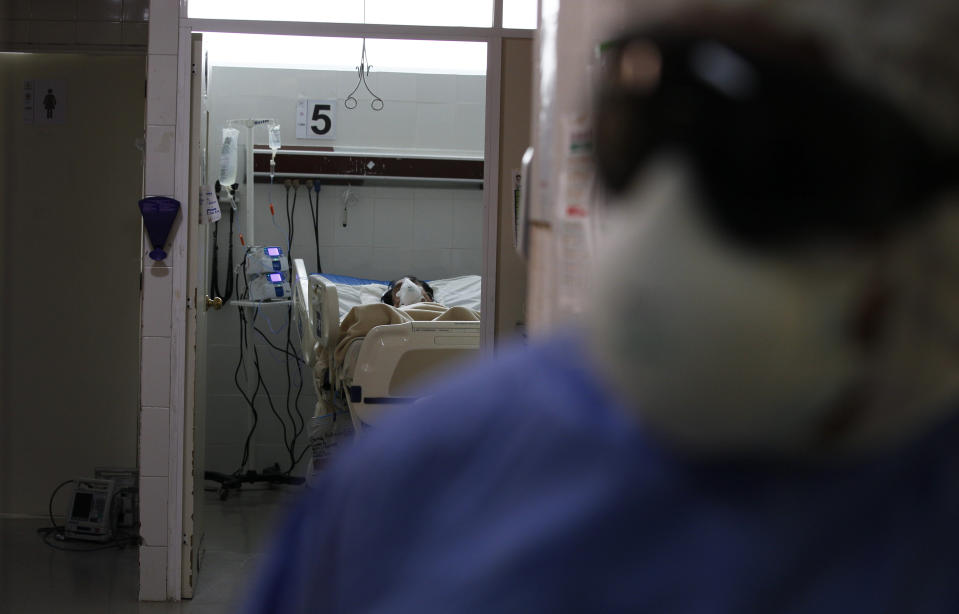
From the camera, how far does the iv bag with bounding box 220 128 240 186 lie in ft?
15.2

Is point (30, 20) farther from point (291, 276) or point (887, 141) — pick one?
point (887, 141)

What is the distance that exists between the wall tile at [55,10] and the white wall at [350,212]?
1.08 metres

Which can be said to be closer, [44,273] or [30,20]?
[30,20]

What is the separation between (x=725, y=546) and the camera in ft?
1.06

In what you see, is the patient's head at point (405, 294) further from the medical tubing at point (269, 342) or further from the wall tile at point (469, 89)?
the wall tile at point (469, 89)

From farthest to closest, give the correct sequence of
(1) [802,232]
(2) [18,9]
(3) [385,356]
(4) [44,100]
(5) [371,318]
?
(4) [44,100] < (2) [18,9] < (5) [371,318] < (3) [385,356] < (1) [802,232]

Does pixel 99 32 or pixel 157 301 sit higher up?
pixel 99 32

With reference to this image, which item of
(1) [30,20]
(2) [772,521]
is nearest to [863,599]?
(2) [772,521]

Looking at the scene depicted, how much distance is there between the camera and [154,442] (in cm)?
305

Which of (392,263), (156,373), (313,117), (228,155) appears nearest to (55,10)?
(228,155)

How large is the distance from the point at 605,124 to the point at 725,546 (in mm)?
145

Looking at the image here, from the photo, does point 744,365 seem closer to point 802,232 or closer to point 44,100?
Answer: point 802,232

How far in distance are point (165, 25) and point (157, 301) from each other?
85cm

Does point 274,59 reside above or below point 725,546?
above
